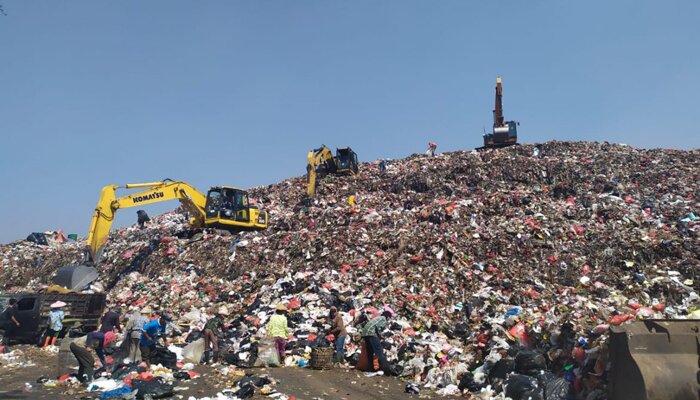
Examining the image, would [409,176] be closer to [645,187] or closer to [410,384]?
[645,187]

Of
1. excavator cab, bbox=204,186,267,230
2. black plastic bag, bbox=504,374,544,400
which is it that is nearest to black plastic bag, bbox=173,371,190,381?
black plastic bag, bbox=504,374,544,400

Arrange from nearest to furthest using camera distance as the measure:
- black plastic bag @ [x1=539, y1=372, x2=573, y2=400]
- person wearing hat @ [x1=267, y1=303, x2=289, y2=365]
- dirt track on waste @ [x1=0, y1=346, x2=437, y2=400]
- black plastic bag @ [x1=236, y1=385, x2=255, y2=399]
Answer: black plastic bag @ [x1=539, y1=372, x2=573, y2=400] → black plastic bag @ [x1=236, y1=385, x2=255, y2=399] → dirt track on waste @ [x1=0, y1=346, x2=437, y2=400] → person wearing hat @ [x1=267, y1=303, x2=289, y2=365]

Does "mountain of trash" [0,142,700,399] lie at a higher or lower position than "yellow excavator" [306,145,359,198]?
lower

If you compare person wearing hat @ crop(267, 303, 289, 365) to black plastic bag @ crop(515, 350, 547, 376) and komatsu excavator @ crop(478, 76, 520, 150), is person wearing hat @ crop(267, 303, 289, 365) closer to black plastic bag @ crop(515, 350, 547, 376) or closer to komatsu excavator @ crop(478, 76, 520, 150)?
black plastic bag @ crop(515, 350, 547, 376)

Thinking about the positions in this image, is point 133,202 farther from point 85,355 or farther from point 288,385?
point 288,385

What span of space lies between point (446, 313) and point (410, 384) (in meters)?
3.30

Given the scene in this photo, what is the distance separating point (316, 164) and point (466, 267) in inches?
440

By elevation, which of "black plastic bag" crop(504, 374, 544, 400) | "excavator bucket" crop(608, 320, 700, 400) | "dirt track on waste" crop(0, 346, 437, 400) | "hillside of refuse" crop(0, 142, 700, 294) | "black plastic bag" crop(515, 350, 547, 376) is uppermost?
"hillside of refuse" crop(0, 142, 700, 294)

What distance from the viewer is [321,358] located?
756cm

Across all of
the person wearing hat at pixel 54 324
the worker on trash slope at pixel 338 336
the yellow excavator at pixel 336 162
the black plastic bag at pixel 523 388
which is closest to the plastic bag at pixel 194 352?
the worker on trash slope at pixel 338 336

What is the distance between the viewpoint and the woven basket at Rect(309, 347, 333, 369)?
24.8ft

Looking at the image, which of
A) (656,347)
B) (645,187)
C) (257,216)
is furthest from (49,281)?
(645,187)

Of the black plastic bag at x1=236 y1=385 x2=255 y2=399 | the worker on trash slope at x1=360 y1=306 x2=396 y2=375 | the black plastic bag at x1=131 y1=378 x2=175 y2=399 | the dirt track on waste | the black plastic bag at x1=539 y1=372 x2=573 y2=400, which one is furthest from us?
the worker on trash slope at x1=360 y1=306 x2=396 y2=375

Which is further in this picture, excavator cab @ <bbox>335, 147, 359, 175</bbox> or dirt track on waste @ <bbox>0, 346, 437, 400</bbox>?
excavator cab @ <bbox>335, 147, 359, 175</bbox>
